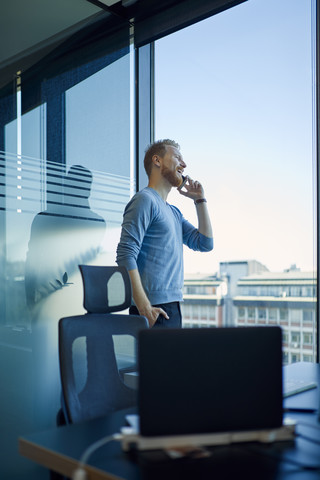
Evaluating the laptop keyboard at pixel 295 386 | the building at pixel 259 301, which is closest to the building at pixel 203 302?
the building at pixel 259 301

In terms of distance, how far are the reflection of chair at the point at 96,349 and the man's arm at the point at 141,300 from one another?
1.53ft

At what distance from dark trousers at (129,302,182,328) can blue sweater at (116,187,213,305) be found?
0.11 ft

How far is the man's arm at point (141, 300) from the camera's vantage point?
2562mm

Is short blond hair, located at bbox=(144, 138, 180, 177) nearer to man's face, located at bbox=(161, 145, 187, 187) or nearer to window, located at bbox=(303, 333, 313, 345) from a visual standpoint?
man's face, located at bbox=(161, 145, 187, 187)

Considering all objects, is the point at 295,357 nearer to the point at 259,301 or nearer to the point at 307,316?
the point at 307,316

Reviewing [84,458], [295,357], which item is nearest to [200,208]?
[295,357]

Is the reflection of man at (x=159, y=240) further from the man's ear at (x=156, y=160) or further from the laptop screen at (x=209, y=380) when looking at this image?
the laptop screen at (x=209, y=380)

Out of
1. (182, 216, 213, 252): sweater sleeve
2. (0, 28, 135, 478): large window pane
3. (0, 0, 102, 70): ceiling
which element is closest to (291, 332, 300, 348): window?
(182, 216, 213, 252): sweater sleeve

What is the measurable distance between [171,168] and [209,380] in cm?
204

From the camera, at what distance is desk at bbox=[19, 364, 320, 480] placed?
97 cm

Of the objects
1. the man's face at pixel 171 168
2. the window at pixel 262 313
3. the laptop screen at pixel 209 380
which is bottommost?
the window at pixel 262 313

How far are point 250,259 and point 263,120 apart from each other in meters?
0.91

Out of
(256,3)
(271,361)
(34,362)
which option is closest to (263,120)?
(256,3)

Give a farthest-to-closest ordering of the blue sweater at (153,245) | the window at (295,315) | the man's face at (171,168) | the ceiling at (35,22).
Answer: the window at (295,315)
the man's face at (171,168)
the ceiling at (35,22)
the blue sweater at (153,245)
